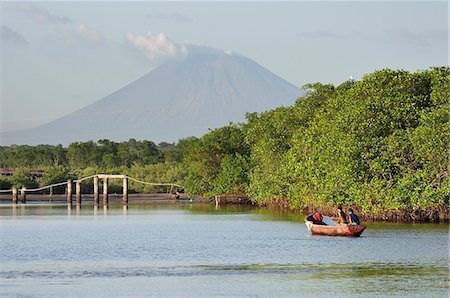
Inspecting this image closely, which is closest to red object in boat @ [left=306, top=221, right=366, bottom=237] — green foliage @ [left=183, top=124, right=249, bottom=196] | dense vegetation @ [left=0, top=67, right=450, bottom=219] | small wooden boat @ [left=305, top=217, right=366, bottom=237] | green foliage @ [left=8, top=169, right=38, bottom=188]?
small wooden boat @ [left=305, top=217, right=366, bottom=237]

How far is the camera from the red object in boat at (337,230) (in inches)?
1631

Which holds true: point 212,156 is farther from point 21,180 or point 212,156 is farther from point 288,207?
point 21,180

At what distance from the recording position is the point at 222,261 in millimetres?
→ 33000

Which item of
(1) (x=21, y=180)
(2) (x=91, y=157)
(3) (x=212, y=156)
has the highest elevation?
(2) (x=91, y=157)

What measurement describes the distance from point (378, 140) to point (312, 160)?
639 cm

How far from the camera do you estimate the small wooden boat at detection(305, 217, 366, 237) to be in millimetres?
41438

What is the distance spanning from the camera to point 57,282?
88.3 ft

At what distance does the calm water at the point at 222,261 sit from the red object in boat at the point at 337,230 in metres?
0.40

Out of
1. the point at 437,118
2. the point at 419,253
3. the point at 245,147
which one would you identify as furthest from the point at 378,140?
the point at 245,147

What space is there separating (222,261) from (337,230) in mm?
10340

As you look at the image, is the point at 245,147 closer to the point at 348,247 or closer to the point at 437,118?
the point at 437,118

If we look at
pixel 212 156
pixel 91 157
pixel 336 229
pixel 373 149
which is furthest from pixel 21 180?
pixel 336 229

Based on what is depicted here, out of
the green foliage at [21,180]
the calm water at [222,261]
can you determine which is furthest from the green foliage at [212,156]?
the calm water at [222,261]

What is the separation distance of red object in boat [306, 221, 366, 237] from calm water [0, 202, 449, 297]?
398 millimetres
